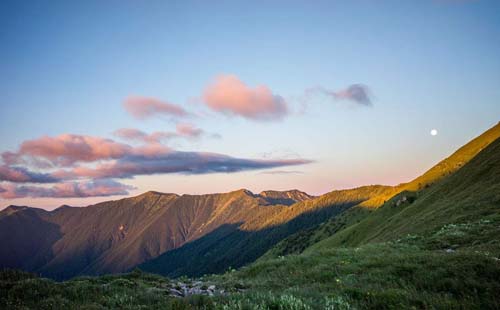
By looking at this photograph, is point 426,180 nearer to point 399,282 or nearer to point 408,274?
point 408,274

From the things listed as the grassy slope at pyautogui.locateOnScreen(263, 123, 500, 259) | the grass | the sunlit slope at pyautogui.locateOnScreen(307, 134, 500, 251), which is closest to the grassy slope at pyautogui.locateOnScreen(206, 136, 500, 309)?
the grass

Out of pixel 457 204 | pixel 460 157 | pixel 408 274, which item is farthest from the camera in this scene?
pixel 460 157

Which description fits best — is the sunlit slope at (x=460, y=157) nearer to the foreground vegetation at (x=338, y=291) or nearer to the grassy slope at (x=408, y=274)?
the grassy slope at (x=408, y=274)

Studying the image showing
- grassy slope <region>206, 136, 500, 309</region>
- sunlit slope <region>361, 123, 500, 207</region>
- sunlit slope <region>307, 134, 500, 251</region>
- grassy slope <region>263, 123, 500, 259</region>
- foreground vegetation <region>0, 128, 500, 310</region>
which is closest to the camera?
foreground vegetation <region>0, 128, 500, 310</region>

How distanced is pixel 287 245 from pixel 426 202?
98187mm

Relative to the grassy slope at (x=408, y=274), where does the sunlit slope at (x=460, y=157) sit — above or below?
above

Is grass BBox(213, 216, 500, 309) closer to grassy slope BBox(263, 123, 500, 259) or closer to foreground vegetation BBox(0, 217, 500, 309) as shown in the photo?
foreground vegetation BBox(0, 217, 500, 309)

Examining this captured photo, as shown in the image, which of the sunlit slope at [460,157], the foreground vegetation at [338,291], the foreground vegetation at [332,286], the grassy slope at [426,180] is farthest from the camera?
the sunlit slope at [460,157]

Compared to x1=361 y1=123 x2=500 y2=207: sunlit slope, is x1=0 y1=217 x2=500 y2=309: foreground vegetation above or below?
below

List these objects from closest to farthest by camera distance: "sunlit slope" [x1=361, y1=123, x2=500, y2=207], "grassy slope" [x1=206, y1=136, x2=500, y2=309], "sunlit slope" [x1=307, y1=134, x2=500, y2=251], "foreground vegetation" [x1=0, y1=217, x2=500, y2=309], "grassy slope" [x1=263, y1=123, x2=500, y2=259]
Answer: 1. "foreground vegetation" [x1=0, y1=217, x2=500, y2=309]
2. "grassy slope" [x1=206, y1=136, x2=500, y2=309]
3. "sunlit slope" [x1=307, y1=134, x2=500, y2=251]
4. "grassy slope" [x1=263, y1=123, x2=500, y2=259]
5. "sunlit slope" [x1=361, y1=123, x2=500, y2=207]

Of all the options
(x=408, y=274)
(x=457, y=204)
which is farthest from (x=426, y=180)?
(x=408, y=274)

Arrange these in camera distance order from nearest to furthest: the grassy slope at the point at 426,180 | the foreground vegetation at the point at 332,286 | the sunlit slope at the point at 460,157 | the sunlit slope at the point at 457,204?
1. the foreground vegetation at the point at 332,286
2. the sunlit slope at the point at 457,204
3. the grassy slope at the point at 426,180
4. the sunlit slope at the point at 460,157

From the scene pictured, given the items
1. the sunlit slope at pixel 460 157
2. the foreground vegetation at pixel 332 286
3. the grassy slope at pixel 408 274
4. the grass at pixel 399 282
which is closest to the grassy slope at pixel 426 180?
the sunlit slope at pixel 460 157

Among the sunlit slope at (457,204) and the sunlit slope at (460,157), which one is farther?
the sunlit slope at (460,157)
